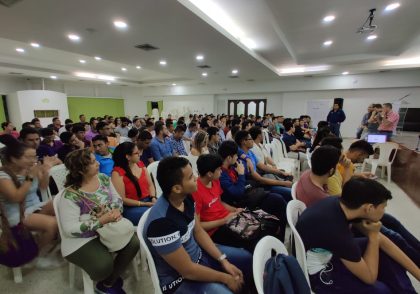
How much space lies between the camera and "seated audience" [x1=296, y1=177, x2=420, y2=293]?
110cm

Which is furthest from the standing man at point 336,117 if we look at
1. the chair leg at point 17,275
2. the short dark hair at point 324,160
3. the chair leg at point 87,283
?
the chair leg at point 17,275

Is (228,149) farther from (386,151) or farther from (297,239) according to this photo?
(386,151)

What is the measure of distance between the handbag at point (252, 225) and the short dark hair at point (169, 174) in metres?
0.69

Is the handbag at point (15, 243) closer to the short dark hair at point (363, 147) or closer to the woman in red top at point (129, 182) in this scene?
the woman in red top at point (129, 182)

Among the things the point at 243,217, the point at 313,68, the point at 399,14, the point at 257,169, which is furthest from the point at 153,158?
the point at 313,68

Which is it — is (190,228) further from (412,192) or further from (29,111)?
(29,111)

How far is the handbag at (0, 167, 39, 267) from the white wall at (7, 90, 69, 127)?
935 cm

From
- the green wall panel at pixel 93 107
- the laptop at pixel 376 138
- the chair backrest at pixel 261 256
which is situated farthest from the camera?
the green wall panel at pixel 93 107

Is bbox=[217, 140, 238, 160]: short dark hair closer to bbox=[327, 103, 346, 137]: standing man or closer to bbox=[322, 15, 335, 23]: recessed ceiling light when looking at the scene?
bbox=[322, 15, 335, 23]: recessed ceiling light

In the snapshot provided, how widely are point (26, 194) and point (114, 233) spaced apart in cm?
83

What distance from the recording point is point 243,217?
165 cm

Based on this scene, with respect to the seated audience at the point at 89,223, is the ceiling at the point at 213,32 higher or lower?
higher

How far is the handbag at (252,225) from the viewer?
1.54 m

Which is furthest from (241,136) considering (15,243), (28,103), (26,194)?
(28,103)
